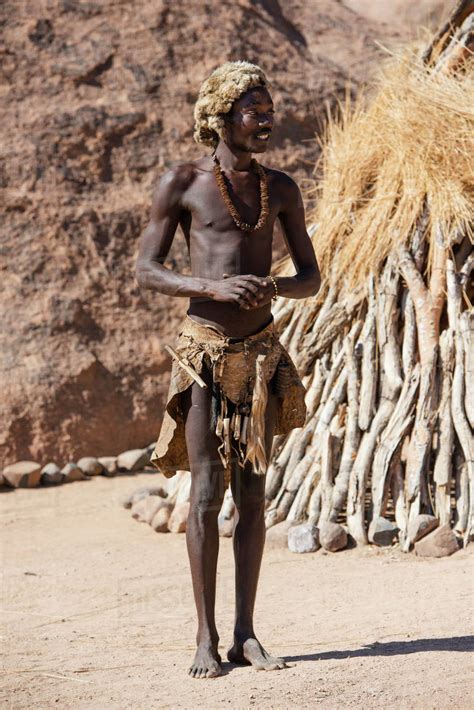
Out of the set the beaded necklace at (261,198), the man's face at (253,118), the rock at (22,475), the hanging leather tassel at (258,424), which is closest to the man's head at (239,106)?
the man's face at (253,118)

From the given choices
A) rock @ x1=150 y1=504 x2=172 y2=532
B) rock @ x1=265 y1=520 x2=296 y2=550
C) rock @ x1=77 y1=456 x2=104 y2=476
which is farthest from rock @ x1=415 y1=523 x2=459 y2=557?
→ rock @ x1=77 y1=456 x2=104 y2=476

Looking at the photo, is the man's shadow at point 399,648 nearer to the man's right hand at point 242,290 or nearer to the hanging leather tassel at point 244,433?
the hanging leather tassel at point 244,433

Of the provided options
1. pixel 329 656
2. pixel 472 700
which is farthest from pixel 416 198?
pixel 472 700

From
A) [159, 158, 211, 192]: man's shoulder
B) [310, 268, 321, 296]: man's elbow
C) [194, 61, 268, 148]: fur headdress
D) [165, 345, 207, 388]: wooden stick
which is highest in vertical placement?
[194, 61, 268, 148]: fur headdress

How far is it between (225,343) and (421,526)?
1.93 meters

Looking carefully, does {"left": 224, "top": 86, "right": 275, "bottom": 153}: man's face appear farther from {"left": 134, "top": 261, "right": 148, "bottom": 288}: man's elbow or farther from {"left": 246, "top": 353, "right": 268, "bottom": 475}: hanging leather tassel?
{"left": 246, "top": 353, "right": 268, "bottom": 475}: hanging leather tassel

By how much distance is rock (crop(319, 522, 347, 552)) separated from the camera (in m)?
4.90

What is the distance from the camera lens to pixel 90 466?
22.4 feet

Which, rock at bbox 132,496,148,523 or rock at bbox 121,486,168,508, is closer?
rock at bbox 132,496,148,523

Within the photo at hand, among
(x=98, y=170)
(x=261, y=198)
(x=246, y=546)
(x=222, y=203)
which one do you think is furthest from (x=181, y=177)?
(x=98, y=170)

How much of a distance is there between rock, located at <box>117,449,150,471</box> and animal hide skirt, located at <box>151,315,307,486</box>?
359 cm

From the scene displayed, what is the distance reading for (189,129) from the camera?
7.96 metres

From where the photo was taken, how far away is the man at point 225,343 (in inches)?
127

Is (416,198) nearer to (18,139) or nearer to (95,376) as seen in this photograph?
(95,376)
